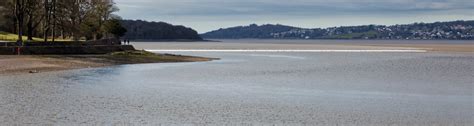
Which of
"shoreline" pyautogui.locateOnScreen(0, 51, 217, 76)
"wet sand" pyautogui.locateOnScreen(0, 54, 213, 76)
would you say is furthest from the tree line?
"wet sand" pyautogui.locateOnScreen(0, 54, 213, 76)

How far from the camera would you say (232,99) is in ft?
97.2

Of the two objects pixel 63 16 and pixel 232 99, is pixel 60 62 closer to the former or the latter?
pixel 63 16

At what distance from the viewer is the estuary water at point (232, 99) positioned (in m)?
23.1

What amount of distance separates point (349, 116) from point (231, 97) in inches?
293

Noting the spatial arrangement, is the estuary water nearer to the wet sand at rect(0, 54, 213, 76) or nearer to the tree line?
the wet sand at rect(0, 54, 213, 76)

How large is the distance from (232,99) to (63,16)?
5095 cm

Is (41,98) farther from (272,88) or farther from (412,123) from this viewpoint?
(412,123)

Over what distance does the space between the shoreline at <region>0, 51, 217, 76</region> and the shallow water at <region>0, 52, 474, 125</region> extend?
3.45m

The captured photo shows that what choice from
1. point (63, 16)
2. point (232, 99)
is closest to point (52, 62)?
point (63, 16)

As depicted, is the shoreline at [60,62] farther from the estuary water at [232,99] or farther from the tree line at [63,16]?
the tree line at [63,16]

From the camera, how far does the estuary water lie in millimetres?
23094

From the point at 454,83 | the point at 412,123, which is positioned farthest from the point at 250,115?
the point at 454,83

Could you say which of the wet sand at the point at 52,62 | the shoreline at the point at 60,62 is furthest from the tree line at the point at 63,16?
the wet sand at the point at 52,62

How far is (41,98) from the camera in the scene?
28.4 meters
